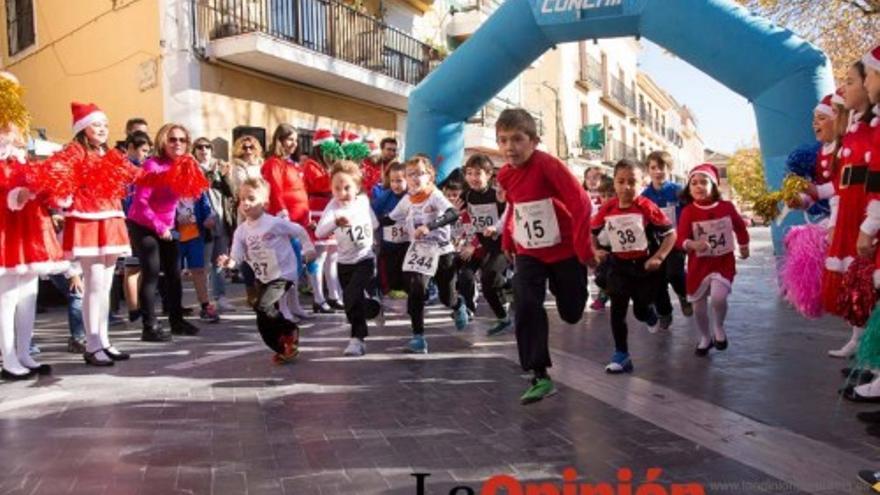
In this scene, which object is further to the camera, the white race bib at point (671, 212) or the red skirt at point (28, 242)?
the white race bib at point (671, 212)

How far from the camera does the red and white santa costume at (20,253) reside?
531 centimetres

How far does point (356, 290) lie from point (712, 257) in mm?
2844

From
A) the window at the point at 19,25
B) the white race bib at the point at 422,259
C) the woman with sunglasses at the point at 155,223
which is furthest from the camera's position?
the window at the point at 19,25

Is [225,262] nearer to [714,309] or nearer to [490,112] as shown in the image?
[714,309]

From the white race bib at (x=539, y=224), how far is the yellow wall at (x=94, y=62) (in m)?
12.1

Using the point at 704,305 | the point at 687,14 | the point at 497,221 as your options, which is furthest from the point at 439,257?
the point at 687,14

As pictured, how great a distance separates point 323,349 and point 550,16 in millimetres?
5861

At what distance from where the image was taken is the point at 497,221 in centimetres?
790

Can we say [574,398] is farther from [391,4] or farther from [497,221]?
[391,4]

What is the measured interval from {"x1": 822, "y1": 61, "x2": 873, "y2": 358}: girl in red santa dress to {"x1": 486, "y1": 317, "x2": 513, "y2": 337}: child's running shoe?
3087 mm

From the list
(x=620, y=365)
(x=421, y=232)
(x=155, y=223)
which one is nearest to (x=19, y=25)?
(x=155, y=223)

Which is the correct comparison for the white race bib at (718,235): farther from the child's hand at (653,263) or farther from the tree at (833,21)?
the tree at (833,21)

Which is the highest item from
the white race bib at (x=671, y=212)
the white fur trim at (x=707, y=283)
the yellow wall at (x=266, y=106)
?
the yellow wall at (x=266, y=106)

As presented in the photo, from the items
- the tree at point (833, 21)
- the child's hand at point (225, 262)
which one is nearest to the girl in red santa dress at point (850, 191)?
the child's hand at point (225, 262)
